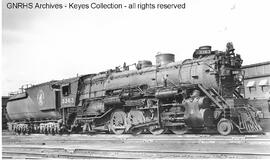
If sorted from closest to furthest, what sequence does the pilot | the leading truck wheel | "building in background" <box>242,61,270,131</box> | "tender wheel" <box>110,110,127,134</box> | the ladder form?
the leading truck wheel
the ladder
the pilot
"tender wheel" <box>110,110,127,134</box>
"building in background" <box>242,61,270,131</box>

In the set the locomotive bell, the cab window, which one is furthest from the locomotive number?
the locomotive bell

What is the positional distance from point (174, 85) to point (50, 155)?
4.46 m

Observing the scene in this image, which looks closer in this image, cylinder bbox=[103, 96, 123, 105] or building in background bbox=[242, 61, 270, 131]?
cylinder bbox=[103, 96, 123, 105]

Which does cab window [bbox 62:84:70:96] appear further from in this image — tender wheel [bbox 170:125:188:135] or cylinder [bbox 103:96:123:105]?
tender wheel [bbox 170:125:188:135]

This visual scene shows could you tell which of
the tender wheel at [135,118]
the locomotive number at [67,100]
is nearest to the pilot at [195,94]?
the tender wheel at [135,118]

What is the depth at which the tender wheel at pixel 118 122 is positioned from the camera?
10.9 meters

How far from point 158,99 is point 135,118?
1.14 meters

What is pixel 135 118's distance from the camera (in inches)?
417

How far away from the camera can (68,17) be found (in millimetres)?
7906

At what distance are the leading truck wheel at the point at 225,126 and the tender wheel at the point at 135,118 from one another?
252 cm

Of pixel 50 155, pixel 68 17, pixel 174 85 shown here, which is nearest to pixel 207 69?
pixel 174 85

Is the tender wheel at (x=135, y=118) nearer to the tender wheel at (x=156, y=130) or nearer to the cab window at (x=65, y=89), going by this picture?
the tender wheel at (x=156, y=130)

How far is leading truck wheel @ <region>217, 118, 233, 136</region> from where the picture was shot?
8414 mm

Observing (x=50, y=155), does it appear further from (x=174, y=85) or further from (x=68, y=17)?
(x=174, y=85)
